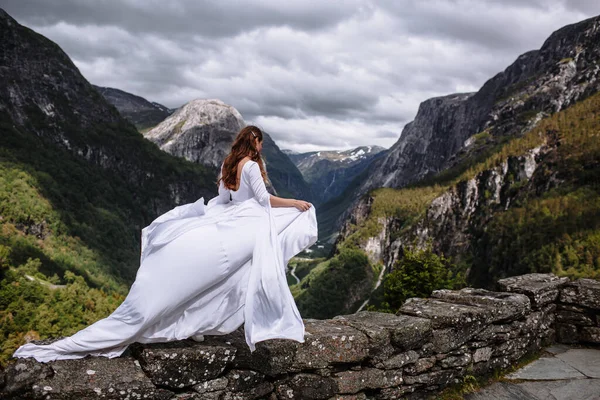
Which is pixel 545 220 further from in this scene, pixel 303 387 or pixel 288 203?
pixel 303 387

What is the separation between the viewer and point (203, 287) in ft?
17.8

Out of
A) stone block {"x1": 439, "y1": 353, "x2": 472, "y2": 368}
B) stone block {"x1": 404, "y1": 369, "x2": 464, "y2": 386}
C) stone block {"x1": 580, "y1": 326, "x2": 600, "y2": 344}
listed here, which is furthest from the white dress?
stone block {"x1": 580, "y1": 326, "x2": 600, "y2": 344}

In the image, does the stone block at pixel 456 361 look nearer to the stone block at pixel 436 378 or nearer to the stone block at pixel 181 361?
the stone block at pixel 436 378

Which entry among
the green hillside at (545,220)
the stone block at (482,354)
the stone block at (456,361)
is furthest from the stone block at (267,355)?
the green hillside at (545,220)

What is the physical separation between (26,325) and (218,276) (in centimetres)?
8852

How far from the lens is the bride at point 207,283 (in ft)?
16.6

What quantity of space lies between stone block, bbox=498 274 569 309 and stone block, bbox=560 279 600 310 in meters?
0.16

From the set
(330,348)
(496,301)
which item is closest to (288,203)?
(330,348)

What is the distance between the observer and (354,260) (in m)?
175

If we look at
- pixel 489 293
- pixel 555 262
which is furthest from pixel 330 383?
pixel 555 262

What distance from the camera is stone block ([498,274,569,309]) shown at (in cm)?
927

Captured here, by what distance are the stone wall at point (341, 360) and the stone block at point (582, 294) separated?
0.04 metres

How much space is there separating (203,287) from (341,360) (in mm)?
2239

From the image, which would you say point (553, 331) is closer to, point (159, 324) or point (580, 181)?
point (159, 324)
